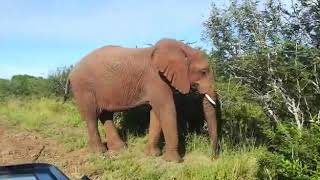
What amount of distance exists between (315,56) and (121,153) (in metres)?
4.05

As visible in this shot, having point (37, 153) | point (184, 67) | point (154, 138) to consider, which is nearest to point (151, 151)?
point (154, 138)

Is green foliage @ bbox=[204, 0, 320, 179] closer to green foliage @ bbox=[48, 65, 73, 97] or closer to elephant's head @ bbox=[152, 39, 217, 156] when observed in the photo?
elephant's head @ bbox=[152, 39, 217, 156]

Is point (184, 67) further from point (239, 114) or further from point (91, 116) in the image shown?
point (91, 116)

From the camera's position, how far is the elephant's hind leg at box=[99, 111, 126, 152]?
38.8ft

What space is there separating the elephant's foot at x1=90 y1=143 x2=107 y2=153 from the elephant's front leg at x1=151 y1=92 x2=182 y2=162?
138 cm

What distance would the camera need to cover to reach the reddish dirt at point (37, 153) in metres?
11.0

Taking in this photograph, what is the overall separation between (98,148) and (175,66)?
2.20 metres

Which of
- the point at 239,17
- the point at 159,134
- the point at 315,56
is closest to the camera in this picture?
the point at 315,56

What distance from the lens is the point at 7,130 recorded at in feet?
45.5

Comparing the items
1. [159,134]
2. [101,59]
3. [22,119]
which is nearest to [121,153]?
[159,134]

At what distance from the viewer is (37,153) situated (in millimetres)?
11852

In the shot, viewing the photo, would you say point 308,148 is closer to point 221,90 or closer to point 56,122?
point 221,90

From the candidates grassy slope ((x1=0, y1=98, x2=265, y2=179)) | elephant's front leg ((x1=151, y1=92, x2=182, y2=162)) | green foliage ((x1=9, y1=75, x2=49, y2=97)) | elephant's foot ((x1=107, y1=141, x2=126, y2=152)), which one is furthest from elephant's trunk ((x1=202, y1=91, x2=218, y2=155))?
green foliage ((x1=9, y1=75, x2=49, y2=97))

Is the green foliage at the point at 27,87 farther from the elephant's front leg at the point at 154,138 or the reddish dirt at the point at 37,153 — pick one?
the elephant's front leg at the point at 154,138
